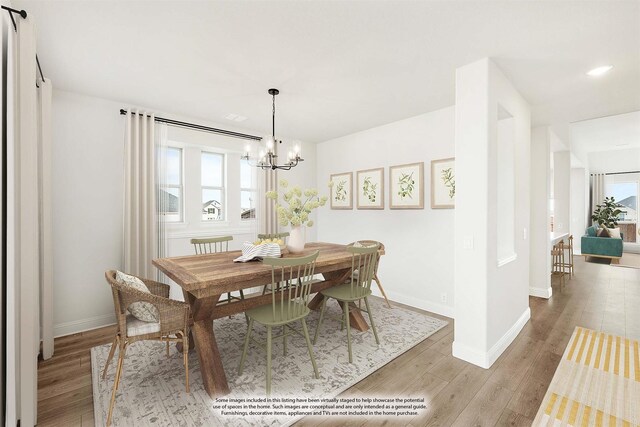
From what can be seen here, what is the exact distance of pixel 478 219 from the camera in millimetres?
2393

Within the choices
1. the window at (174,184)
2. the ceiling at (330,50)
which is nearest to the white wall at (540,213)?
the ceiling at (330,50)

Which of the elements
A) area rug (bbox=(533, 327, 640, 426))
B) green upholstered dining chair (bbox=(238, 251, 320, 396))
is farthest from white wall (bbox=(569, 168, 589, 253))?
green upholstered dining chair (bbox=(238, 251, 320, 396))

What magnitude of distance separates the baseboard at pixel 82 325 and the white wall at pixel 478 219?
3.73 metres

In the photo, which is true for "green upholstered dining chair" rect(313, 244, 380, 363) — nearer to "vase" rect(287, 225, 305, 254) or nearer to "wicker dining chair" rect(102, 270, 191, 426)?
"vase" rect(287, 225, 305, 254)

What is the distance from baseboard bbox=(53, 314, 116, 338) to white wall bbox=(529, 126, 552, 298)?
18.9 ft

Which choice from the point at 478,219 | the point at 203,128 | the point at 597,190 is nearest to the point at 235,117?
the point at 203,128

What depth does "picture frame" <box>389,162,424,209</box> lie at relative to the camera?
3.85 meters

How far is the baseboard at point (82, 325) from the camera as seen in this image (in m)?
2.98

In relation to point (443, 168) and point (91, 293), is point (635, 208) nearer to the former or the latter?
point (443, 168)

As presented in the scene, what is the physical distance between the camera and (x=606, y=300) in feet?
13.3

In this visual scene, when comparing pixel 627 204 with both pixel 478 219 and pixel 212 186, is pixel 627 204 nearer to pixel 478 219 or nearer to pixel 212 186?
pixel 478 219

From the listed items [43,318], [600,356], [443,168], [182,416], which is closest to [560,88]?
[443,168]

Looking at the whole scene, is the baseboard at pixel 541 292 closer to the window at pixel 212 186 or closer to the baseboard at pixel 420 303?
the baseboard at pixel 420 303

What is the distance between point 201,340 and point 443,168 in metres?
3.25
